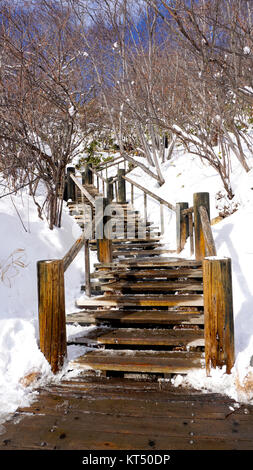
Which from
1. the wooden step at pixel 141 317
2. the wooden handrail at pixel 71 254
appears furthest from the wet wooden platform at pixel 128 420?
the wooden handrail at pixel 71 254

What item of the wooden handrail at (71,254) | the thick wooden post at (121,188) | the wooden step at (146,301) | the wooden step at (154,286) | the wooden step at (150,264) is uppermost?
the thick wooden post at (121,188)

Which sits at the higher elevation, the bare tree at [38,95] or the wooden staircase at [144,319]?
the bare tree at [38,95]

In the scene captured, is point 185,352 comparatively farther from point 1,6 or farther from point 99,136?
point 99,136

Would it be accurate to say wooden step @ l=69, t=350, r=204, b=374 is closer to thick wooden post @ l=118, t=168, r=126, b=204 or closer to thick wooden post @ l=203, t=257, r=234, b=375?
thick wooden post @ l=203, t=257, r=234, b=375

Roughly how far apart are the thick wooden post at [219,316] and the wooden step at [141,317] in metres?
0.97

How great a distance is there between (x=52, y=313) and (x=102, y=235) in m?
3.06

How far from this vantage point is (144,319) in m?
4.09

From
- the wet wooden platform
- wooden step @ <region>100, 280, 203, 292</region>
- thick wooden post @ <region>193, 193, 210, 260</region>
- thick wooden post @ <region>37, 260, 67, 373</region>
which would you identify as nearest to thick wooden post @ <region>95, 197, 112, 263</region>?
wooden step @ <region>100, 280, 203, 292</region>

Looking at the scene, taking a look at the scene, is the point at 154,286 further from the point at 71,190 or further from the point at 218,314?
the point at 71,190

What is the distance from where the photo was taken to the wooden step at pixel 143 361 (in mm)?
3105

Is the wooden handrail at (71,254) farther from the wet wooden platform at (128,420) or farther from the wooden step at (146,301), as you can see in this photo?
the wet wooden platform at (128,420)

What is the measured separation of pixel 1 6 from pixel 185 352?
26.5 ft

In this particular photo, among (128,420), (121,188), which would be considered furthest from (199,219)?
(121,188)
